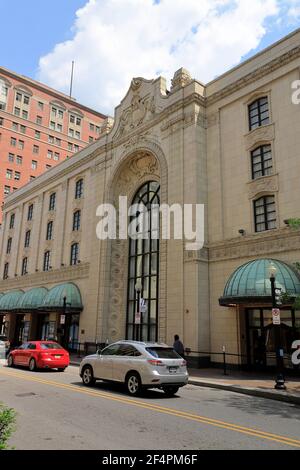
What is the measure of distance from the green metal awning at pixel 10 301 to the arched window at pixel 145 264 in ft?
47.4

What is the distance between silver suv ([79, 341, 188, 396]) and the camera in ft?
39.6

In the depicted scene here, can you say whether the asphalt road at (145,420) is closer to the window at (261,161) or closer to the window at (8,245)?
the window at (261,161)

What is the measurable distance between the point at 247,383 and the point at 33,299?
2509 centimetres

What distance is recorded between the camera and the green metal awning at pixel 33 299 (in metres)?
35.5

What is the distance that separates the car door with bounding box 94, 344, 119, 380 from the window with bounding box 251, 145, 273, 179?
43.3 ft

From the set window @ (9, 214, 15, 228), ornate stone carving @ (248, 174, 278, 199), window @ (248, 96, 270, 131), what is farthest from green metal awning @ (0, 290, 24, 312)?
window @ (248, 96, 270, 131)

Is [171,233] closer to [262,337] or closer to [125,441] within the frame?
[262,337]

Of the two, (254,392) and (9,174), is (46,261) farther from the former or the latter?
(9,174)

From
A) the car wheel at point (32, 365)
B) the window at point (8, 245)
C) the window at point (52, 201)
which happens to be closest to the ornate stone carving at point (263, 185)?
the car wheel at point (32, 365)

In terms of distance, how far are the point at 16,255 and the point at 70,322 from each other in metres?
15.6

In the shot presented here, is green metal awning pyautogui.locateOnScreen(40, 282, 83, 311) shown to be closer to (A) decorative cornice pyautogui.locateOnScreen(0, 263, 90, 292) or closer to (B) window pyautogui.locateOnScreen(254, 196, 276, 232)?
(A) decorative cornice pyautogui.locateOnScreen(0, 263, 90, 292)

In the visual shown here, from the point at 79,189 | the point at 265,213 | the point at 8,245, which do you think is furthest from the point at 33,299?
the point at 265,213

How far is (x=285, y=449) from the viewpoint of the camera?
22.2 feet

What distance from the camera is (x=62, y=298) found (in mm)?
31938
